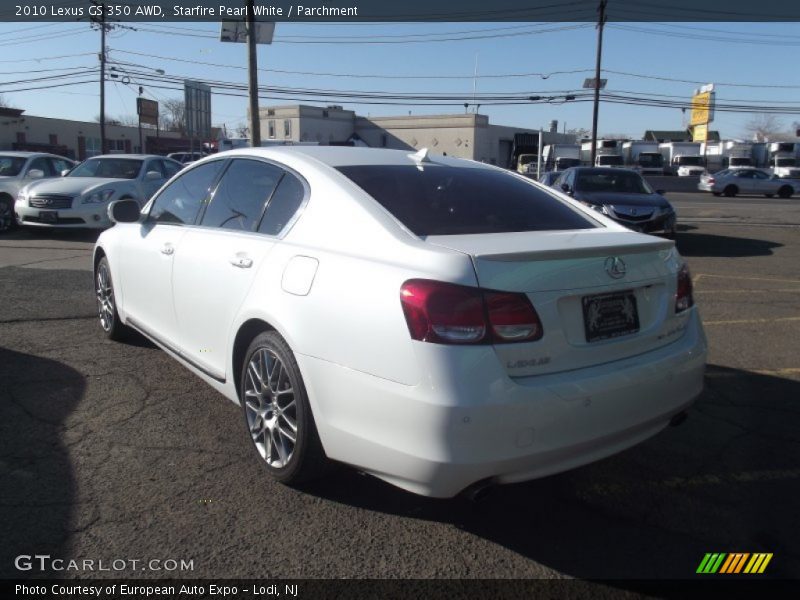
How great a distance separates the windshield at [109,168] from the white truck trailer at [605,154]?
1122 inches

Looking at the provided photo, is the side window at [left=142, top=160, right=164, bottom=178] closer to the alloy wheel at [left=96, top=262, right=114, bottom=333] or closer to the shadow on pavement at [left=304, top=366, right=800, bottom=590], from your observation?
the alloy wheel at [left=96, top=262, right=114, bottom=333]

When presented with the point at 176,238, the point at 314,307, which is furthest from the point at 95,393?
the point at 314,307

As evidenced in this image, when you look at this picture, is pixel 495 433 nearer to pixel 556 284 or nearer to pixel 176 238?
pixel 556 284

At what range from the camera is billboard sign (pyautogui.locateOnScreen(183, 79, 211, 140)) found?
132ft

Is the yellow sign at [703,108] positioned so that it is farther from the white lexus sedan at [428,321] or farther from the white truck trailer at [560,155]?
the white lexus sedan at [428,321]

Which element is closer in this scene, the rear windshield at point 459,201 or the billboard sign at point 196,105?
the rear windshield at point 459,201

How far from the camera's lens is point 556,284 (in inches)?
102

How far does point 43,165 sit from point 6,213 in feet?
5.44

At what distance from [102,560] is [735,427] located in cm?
349

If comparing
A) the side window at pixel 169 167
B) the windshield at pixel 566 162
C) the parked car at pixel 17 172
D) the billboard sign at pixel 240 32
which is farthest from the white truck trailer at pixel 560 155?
the parked car at pixel 17 172

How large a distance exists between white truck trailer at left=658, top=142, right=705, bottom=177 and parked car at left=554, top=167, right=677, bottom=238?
44.3 m

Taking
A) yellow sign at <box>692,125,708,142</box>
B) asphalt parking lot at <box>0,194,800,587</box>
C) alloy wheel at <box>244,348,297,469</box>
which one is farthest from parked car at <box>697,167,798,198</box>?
alloy wheel at <box>244,348,297,469</box>

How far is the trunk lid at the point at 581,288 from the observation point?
2.52 meters

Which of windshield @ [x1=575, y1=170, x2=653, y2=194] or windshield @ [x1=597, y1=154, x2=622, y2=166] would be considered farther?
windshield @ [x1=597, y1=154, x2=622, y2=166]
